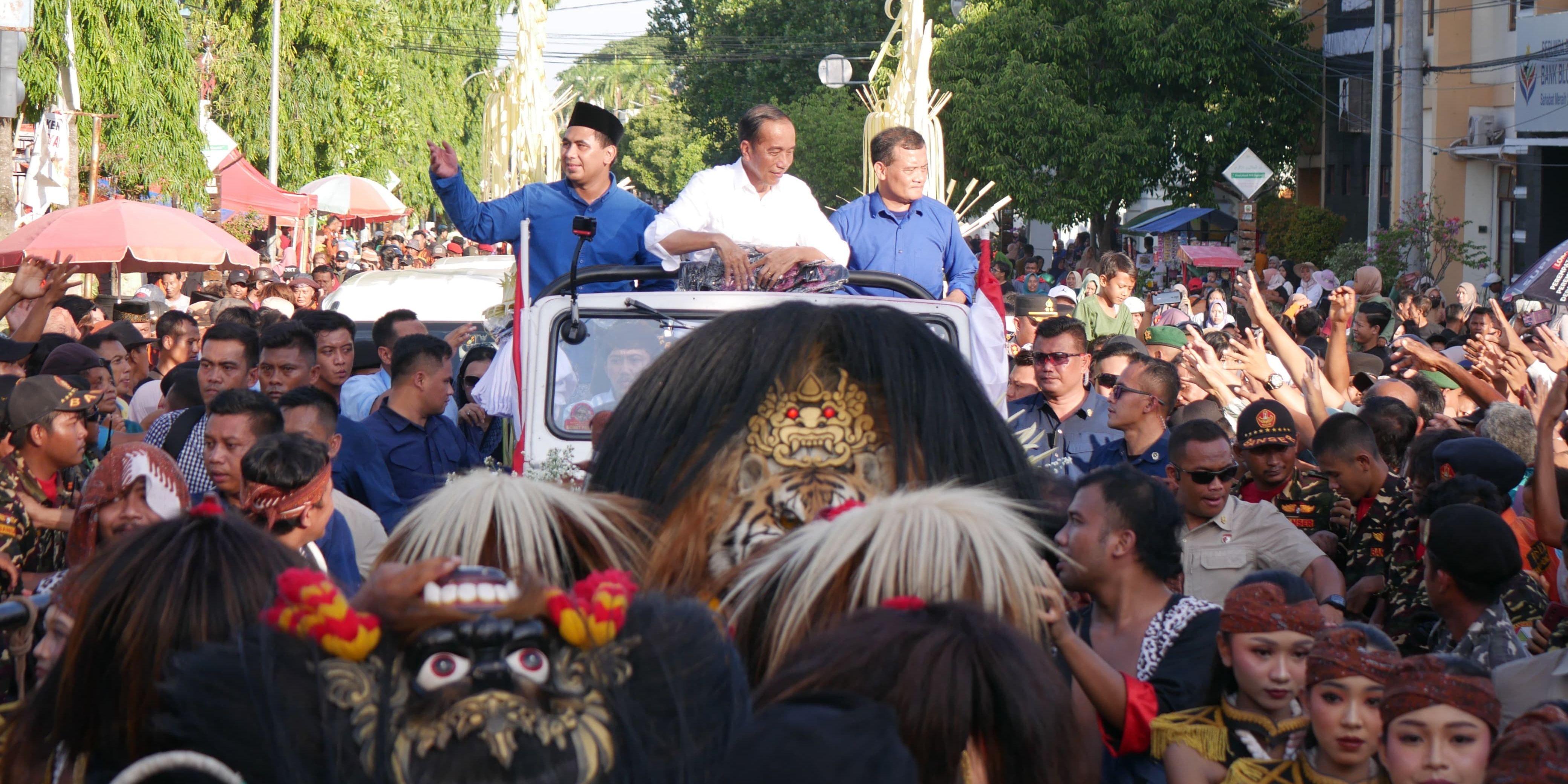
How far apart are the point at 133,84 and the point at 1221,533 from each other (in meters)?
18.7

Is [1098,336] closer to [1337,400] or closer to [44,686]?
[1337,400]

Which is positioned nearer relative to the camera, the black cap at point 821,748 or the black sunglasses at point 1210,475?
the black cap at point 821,748

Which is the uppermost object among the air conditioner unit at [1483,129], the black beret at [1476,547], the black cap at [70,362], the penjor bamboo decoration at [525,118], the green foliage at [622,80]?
the green foliage at [622,80]

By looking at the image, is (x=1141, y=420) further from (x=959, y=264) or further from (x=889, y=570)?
(x=889, y=570)

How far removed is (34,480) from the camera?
5734 mm

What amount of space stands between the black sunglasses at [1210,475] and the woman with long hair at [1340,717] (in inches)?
76.2

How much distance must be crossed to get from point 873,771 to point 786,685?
29cm

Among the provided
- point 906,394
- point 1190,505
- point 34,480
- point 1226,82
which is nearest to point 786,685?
point 906,394

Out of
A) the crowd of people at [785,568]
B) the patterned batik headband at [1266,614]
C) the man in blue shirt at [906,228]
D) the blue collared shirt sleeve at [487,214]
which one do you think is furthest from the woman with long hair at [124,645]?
the man in blue shirt at [906,228]

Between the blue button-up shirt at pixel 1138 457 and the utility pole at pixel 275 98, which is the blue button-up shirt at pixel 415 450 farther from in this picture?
the utility pole at pixel 275 98

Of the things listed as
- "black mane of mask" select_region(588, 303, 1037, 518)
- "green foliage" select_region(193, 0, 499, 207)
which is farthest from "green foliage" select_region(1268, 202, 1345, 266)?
"black mane of mask" select_region(588, 303, 1037, 518)

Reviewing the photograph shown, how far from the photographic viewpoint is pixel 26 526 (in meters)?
5.08

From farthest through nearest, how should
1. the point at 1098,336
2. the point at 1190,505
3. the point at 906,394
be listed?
the point at 1098,336, the point at 1190,505, the point at 906,394

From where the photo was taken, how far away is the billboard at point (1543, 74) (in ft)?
73.0
